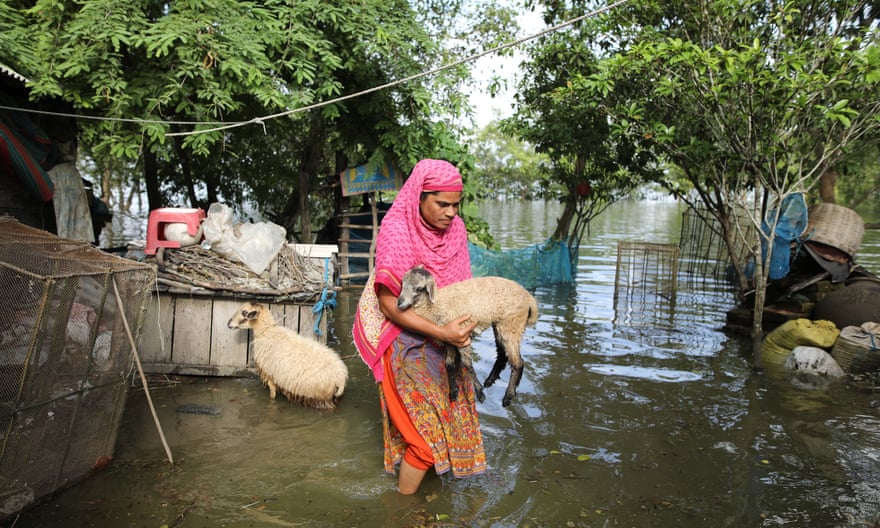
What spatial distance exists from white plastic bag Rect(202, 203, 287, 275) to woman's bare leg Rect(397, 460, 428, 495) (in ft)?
10.9

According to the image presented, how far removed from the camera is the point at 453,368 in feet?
11.3

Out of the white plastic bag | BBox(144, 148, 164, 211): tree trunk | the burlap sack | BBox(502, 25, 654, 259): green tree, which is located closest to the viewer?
the white plastic bag

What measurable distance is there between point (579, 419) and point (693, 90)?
445 cm

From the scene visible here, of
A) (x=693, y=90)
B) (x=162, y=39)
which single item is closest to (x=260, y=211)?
(x=162, y=39)

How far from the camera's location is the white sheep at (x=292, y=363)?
547 cm

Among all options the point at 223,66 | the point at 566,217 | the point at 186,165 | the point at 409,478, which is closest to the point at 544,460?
the point at 409,478

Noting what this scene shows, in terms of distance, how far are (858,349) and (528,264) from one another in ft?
22.8

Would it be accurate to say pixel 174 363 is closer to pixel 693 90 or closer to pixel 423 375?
pixel 423 375

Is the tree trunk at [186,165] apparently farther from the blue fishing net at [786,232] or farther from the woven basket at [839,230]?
the woven basket at [839,230]

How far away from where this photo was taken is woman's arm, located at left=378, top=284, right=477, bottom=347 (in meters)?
3.21

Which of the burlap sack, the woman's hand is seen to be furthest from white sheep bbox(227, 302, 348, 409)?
the burlap sack

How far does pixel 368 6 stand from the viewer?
8.62 meters

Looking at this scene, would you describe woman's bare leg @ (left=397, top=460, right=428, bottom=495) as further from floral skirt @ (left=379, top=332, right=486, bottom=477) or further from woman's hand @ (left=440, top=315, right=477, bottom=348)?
woman's hand @ (left=440, top=315, right=477, bottom=348)

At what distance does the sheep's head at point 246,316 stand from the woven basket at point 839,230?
823 centimetres
